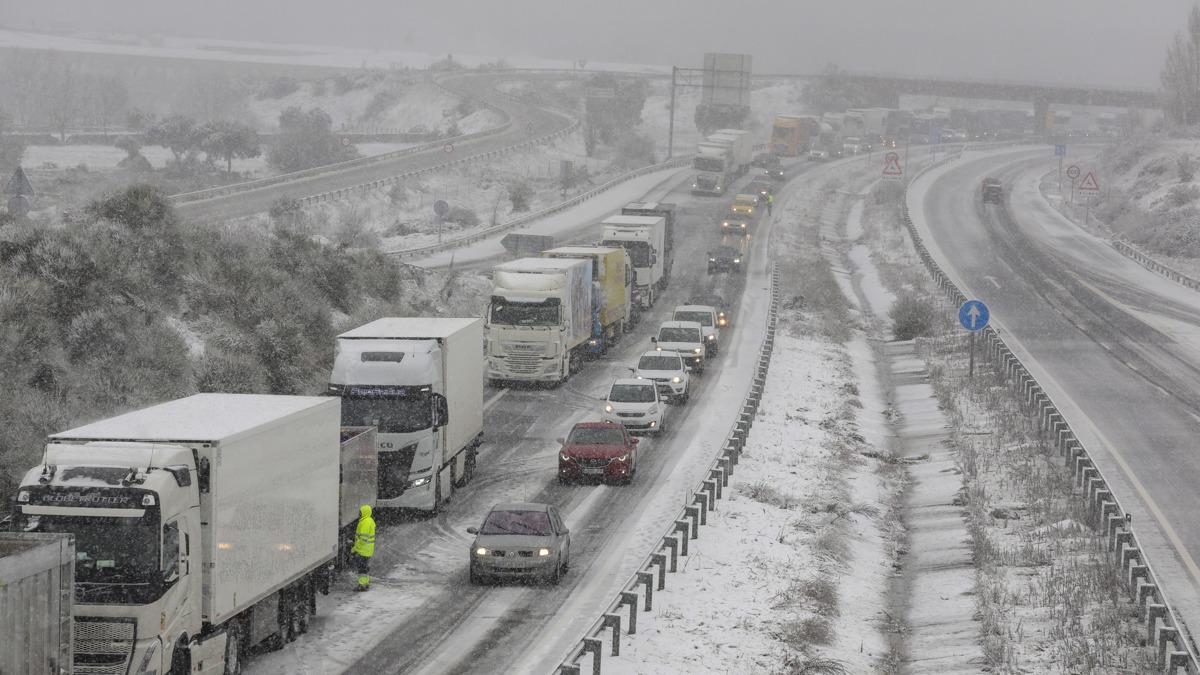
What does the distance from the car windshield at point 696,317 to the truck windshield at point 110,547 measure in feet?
119

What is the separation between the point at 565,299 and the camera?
41500 mm

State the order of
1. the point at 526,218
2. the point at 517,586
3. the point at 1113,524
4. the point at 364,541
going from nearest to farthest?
the point at 364,541 < the point at 517,586 < the point at 1113,524 < the point at 526,218

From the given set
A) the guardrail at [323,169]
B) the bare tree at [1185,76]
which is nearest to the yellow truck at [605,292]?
the guardrail at [323,169]

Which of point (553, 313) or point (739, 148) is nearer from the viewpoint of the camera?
point (553, 313)

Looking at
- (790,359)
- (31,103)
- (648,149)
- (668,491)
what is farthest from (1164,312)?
(31,103)

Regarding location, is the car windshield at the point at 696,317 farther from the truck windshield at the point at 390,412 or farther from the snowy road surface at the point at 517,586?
the truck windshield at the point at 390,412

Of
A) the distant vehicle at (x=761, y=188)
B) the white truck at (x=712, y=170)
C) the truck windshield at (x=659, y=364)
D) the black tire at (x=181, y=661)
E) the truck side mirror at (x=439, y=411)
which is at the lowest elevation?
the truck windshield at (x=659, y=364)

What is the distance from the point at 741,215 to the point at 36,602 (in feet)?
248

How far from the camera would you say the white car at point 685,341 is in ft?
152

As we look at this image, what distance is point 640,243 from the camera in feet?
189

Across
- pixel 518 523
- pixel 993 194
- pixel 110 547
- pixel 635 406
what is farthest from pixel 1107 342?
pixel 993 194

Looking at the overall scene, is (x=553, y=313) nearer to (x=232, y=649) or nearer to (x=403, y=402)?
(x=403, y=402)

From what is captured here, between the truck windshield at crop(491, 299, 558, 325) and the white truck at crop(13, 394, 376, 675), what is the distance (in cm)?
2125

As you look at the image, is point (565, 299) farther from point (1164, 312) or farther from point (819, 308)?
point (1164, 312)
